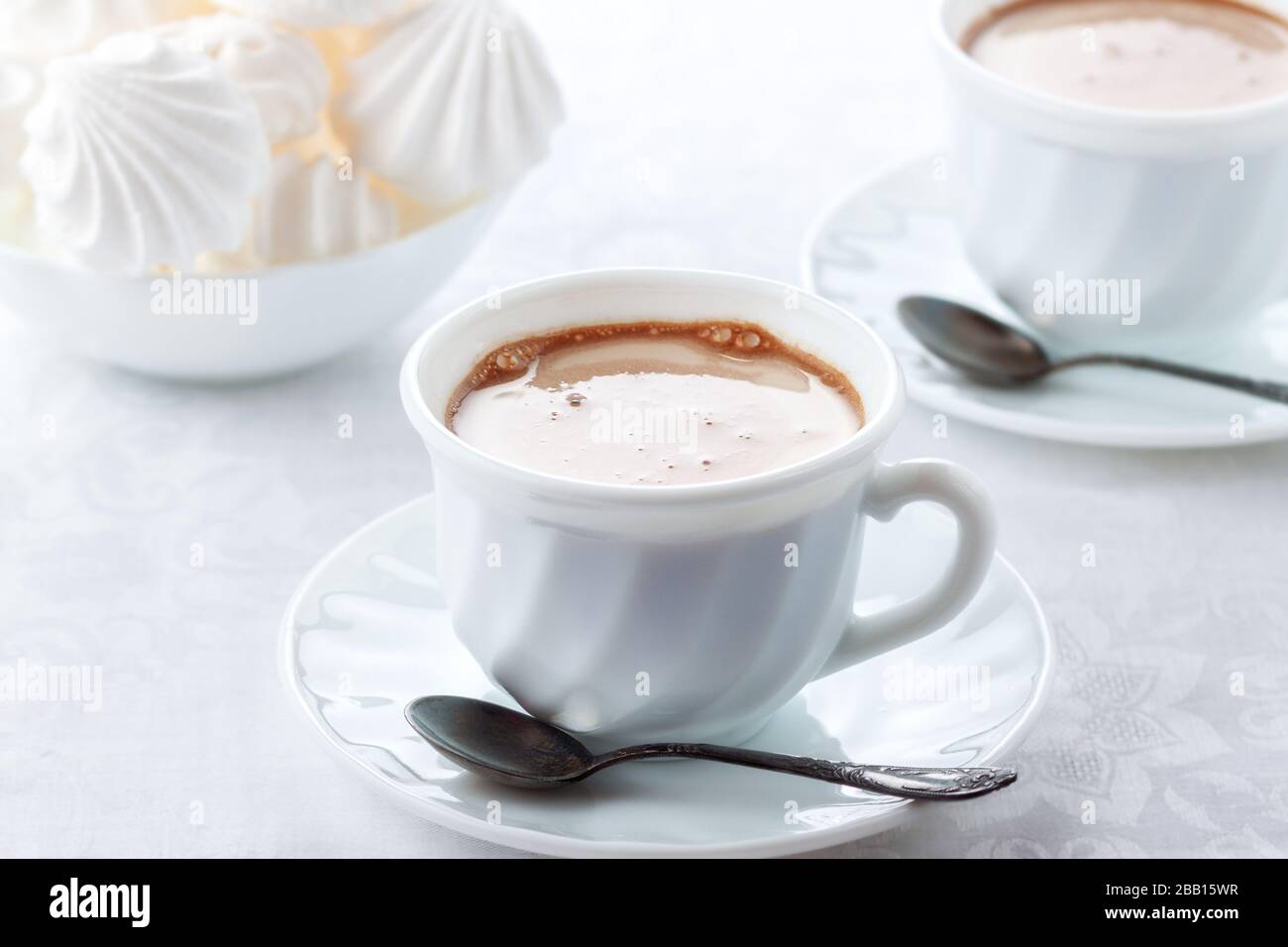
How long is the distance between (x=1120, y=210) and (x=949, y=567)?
0.53 m

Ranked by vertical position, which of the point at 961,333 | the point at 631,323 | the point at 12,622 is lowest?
the point at 12,622

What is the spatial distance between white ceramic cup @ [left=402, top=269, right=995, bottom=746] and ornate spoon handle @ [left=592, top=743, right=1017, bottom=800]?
0.03m

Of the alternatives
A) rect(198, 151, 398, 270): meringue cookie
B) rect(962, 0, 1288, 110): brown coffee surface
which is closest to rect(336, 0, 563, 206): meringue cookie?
rect(198, 151, 398, 270): meringue cookie

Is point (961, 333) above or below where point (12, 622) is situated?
above

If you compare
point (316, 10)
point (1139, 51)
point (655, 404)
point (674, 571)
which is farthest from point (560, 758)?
point (1139, 51)

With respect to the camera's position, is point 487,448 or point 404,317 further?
point 404,317

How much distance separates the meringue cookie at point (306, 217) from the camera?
1289 mm

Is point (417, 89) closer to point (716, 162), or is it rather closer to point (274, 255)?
point (274, 255)

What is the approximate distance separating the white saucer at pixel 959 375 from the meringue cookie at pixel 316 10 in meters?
0.48

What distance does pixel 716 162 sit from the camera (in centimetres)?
180

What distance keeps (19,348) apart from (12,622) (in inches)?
17.1

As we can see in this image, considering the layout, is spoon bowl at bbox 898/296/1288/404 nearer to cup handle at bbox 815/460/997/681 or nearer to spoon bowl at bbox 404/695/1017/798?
cup handle at bbox 815/460/997/681

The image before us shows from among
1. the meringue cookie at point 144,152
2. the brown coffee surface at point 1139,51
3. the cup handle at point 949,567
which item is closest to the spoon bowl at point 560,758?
the cup handle at point 949,567
